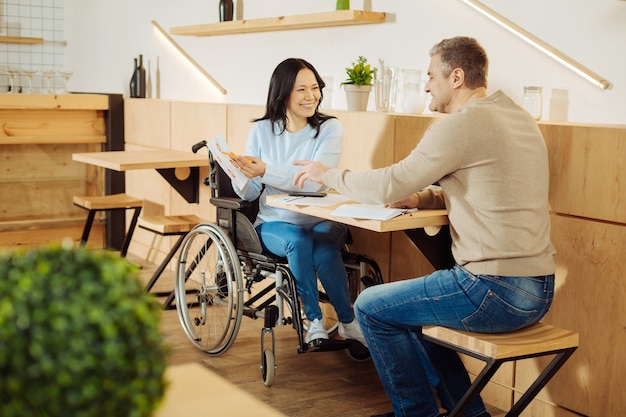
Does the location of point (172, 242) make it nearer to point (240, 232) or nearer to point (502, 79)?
point (240, 232)

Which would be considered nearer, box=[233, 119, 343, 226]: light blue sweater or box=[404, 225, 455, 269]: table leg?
box=[404, 225, 455, 269]: table leg

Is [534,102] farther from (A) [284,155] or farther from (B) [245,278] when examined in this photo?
(B) [245,278]

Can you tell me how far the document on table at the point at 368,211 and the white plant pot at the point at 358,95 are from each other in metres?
1.06

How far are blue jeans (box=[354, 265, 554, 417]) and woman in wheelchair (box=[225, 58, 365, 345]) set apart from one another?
48cm

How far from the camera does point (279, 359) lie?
3.64 m

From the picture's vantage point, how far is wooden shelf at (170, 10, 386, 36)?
395 cm

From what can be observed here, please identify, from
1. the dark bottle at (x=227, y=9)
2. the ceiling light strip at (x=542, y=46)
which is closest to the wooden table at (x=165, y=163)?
the dark bottle at (x=227, y=9)

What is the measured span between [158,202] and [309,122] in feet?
7.31

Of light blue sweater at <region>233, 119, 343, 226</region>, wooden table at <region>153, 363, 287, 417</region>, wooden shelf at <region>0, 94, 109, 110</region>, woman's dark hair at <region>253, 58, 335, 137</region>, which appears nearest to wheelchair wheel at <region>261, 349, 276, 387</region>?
light blue sweater at <region>233, 119, 343, 226</region>

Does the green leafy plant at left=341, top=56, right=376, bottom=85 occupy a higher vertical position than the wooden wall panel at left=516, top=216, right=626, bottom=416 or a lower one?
higher

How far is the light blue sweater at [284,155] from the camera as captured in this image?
11.1 feet

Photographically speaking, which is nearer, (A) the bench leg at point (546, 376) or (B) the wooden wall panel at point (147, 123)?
(A) the bench leg at point (546, 376)

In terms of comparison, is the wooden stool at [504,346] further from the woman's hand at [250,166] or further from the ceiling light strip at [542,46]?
the woman's hand at [250,166]

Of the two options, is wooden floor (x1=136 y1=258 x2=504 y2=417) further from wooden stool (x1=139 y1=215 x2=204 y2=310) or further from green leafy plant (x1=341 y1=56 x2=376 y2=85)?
green leafy plant (x1=341 y1=56 x2=376 y2=85)
